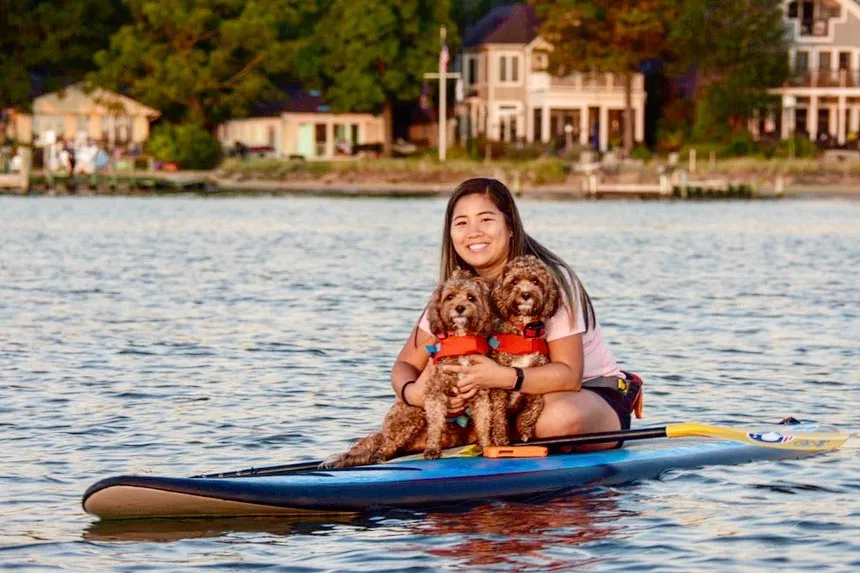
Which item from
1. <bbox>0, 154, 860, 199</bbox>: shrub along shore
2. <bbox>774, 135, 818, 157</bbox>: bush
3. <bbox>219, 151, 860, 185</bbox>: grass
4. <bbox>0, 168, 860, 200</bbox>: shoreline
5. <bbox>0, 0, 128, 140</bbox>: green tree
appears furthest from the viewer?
<bbox>0, 0, 128, 140</bbox>: green tree

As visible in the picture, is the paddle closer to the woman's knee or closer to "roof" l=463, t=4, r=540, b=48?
the woman's knee

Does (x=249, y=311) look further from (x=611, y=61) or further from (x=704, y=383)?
(x=611, y=61)

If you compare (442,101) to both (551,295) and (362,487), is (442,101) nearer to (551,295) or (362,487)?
(362,487)

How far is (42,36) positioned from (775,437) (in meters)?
71.0

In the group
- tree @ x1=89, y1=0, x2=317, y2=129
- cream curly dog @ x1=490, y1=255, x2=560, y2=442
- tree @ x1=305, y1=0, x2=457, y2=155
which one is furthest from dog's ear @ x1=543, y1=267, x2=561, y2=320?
tree @ x1=305, y1=0, x2=457, y2=155

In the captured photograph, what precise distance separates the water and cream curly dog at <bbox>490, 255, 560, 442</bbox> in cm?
63

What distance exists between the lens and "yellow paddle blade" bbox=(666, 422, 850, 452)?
34.9 feet

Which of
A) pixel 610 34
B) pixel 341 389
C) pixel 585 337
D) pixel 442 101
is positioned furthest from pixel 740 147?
pixel 585 337

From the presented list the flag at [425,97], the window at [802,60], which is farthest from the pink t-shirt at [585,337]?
the window at [802,60]

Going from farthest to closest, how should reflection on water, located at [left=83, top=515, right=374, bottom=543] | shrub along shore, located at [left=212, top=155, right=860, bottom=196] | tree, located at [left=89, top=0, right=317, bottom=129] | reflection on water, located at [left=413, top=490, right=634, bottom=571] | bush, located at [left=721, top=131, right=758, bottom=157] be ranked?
tree, located at [left=89, top=0, right=317, bottom=129], bush, located at [left=721, top=131, right=758, bottom=157], shrub along shore, located at [left=212, top=155, right=860, bottom=196], reflection on water, located at [left=83, top=515, right=374, bottom=543], reflection on water, located at [left=413, top=490, right=634, bottom=571]

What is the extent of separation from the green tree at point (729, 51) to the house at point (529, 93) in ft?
15.1

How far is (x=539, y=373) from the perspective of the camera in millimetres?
9141

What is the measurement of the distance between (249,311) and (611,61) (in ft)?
173

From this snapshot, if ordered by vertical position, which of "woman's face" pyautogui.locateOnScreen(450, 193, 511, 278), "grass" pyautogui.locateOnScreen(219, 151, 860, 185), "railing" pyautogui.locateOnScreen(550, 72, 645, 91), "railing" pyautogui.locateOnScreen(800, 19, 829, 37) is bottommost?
"grass" pyautogui.locateOnScreen(219, 151, 860, 185)
